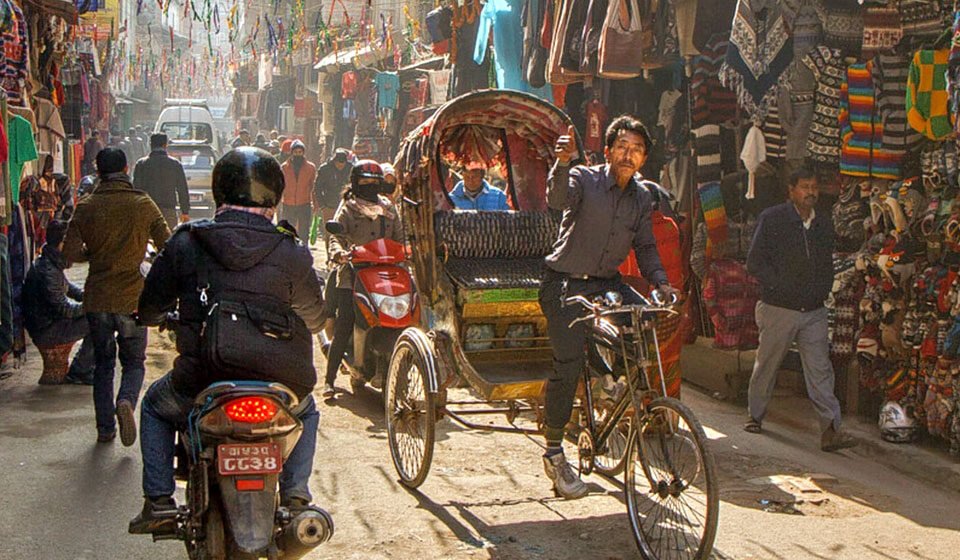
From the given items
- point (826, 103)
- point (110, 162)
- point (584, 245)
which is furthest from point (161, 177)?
point (584, 245)

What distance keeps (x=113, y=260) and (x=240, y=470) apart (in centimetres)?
354

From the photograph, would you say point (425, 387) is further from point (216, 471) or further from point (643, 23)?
point (643, 23)

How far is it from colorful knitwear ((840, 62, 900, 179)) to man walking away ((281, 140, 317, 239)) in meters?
11.1

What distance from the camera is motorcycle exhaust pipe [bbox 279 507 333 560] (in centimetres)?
387

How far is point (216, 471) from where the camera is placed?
3.73 m

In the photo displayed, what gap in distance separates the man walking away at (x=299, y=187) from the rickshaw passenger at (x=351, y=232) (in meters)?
9.16

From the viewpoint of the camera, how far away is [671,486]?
4883mm

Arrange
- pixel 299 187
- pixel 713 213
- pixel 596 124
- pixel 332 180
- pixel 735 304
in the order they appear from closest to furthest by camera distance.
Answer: pixel 735 304 → pixel 713 213 → pixel 596 124 → pixel 332 180 → pixel 299 187

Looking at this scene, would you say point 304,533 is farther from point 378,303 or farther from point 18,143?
point 18,143

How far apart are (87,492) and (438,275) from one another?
7.53ft

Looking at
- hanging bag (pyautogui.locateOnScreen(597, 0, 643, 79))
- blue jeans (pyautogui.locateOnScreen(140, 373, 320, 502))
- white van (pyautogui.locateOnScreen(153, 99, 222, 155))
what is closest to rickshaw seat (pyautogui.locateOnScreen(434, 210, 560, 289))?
hanging bag (pyautogui.locateOnScreen(597, 0, 643, 79))

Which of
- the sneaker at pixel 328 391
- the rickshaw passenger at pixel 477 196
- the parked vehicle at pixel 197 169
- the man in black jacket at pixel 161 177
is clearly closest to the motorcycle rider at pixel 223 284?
the rickshaw passenger at pixel 477 196

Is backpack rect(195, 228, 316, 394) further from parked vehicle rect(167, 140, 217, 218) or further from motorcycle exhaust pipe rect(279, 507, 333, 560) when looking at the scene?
parked vehicle rect(167, 140, 217, 218)

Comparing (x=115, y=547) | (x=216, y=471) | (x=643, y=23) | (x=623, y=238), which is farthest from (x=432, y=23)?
(x=216, y=471)
